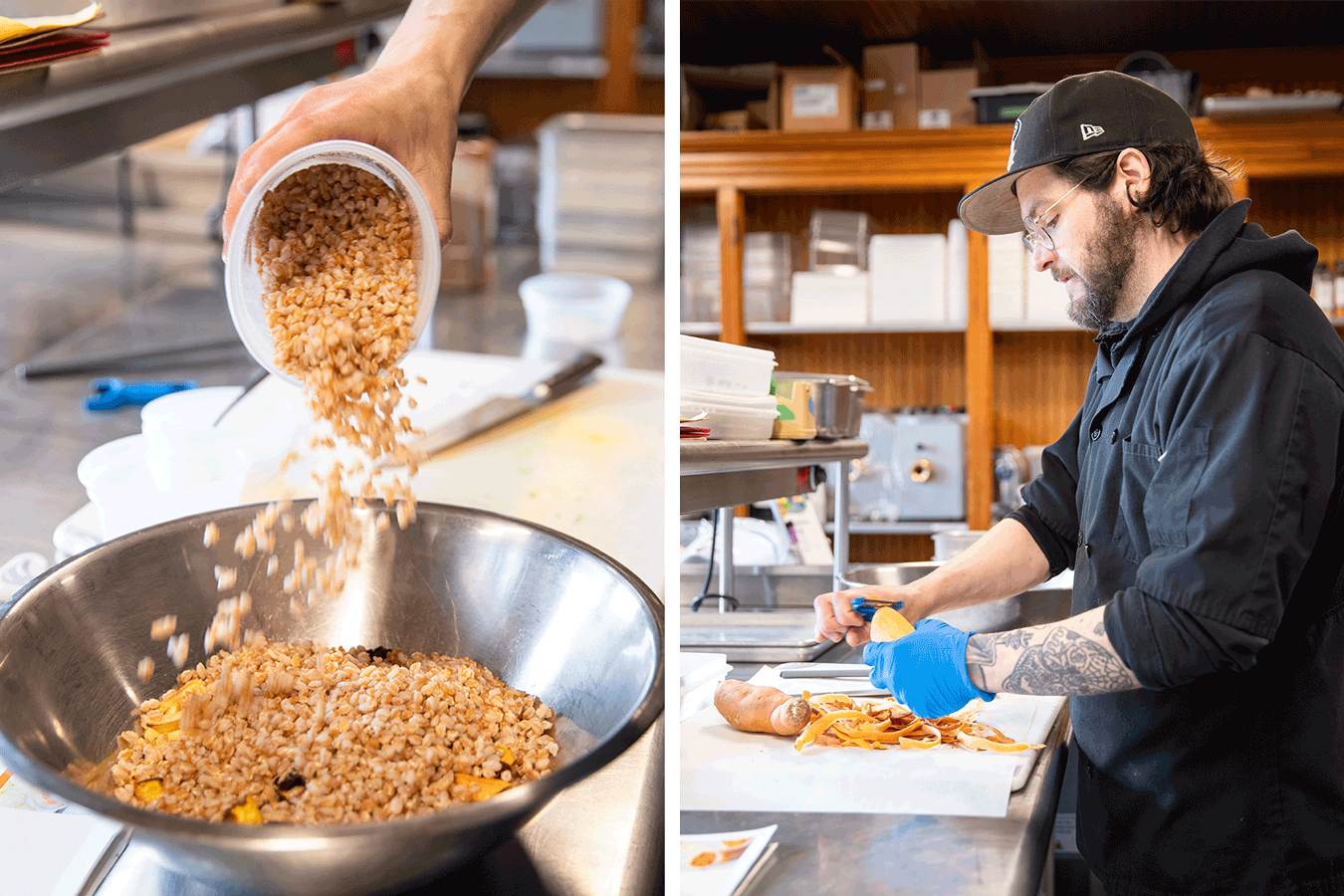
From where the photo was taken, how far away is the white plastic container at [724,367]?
1099mm

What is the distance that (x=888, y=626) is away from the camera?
1.17 meters

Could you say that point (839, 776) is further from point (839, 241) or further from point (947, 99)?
point (947, 99)

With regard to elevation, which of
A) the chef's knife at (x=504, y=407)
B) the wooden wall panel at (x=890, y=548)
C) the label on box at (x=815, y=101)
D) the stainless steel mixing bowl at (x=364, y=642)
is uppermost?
the label on box at (x=815, y=101)

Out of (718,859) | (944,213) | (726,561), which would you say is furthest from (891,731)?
(944,213)

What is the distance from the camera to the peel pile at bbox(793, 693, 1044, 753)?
1.10 metres

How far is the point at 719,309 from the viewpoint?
3.42 meters

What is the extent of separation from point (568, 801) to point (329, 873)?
293 mm

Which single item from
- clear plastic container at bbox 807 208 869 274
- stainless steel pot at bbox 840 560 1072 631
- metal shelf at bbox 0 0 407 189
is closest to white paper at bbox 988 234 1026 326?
clear plastic container at bbox 807 208 869 274

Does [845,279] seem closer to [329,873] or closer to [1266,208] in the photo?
[1266,208]

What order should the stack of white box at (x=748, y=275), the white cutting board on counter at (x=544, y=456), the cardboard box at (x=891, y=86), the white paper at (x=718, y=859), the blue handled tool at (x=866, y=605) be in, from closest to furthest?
1. the white paper at (x=718, y=859)
2. the blue handled tool at (x=866, y=605)
3. the white cutting board on counter at (x=544, y=456)
4. the cardboard box at (x=891, y=86)
5. the stack of white box at (x=748, y=275)

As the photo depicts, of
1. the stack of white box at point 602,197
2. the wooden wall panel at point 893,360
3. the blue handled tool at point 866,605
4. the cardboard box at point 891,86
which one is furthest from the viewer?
the wooden wall panel at point 893,360

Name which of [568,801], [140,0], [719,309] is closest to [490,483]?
[568,801]

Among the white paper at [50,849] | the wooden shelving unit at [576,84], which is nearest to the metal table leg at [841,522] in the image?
the white paper at [50,849]

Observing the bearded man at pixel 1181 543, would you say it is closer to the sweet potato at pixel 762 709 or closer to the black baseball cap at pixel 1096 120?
the black baseball cap at pixel 1096 120
